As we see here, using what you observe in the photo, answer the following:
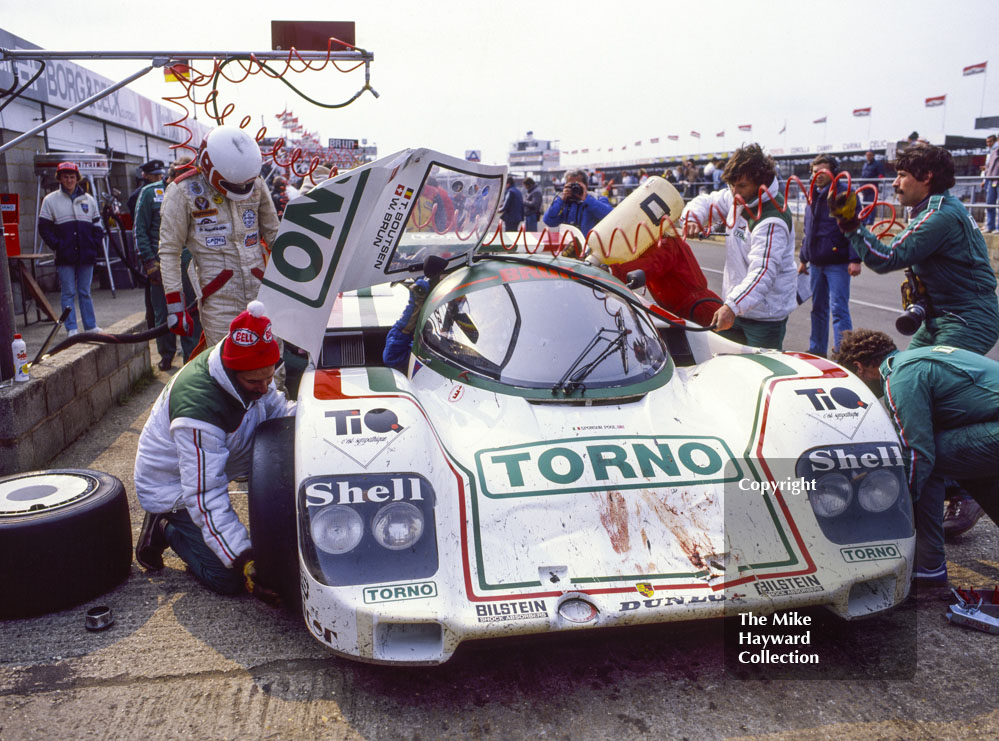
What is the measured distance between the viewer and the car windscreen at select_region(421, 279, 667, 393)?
11.6 ft

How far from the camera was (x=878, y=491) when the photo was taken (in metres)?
3.05

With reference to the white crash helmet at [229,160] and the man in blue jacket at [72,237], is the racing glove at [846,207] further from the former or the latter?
the man in blue jacket at [72,237]

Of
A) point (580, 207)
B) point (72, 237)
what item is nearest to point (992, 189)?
point (580, 207)

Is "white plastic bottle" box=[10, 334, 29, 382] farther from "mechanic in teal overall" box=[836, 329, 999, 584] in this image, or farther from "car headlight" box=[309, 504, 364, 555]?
"mechanic in teal overall" box=[836, 329, 999, 584]

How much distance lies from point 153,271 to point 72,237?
1820 mm

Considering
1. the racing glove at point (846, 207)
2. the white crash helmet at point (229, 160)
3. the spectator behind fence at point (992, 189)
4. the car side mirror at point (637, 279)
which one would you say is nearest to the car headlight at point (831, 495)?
the racing glove at point (846, 207)

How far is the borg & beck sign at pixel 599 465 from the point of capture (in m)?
3.00

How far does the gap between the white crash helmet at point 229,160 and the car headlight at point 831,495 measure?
11.5 feet

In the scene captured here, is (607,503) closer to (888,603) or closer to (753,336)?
(888,603)

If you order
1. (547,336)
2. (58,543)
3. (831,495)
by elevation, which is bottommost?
(58,543)

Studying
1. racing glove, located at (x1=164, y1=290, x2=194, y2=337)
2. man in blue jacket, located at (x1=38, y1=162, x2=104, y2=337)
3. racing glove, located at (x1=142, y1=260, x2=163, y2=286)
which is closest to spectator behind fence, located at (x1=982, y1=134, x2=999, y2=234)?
racing glove, located at (x1=142, y1=260, x2=163, y2=286)

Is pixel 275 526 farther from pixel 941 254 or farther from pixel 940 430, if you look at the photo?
pixel 941 254

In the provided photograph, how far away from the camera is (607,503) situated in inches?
116

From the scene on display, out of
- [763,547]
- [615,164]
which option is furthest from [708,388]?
[615,164]
